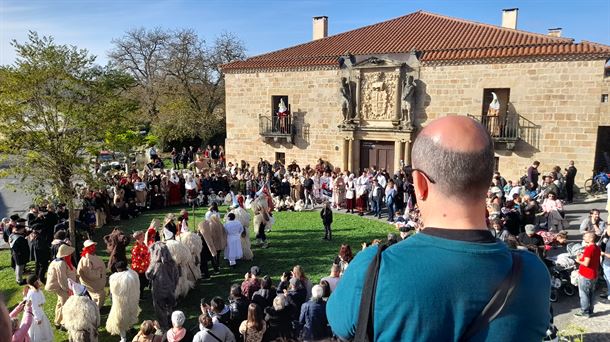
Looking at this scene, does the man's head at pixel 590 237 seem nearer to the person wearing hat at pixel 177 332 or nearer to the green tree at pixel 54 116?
the person wearing hat at pixel 177 332

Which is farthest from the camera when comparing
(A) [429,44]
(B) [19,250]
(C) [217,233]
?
(A) [429,44]

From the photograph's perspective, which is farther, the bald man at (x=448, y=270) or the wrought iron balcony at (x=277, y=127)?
the wrought iron balcony at (x=277, y=127)

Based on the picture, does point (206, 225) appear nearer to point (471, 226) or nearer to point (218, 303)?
point (218, 303)

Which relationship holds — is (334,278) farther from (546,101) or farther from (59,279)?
(546,101)

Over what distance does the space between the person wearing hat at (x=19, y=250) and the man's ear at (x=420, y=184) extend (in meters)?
11.5

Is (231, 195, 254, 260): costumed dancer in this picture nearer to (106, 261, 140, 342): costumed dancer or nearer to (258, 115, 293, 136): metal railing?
(106, 261, 140, 342): costumed dancer

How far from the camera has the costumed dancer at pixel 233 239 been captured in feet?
36.2

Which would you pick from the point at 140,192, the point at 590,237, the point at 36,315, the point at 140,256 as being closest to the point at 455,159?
the point at 36,315

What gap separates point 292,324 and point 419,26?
20484mm

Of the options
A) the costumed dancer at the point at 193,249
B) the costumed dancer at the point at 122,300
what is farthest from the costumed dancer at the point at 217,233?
the costumed dancer at the point at 122,300

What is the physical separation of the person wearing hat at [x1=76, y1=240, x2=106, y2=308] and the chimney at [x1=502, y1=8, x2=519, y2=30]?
69.7ft

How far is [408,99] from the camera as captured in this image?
19.5 meters

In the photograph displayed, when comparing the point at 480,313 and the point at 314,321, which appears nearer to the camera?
the point at 480,313

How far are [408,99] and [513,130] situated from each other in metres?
4.53
